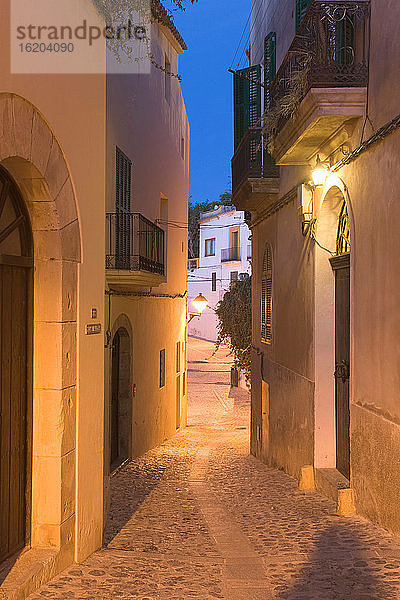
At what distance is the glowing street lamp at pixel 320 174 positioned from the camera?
28.8 ft

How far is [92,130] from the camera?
5.83 metres

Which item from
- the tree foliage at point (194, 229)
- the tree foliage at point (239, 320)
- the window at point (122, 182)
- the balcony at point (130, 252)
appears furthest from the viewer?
the tree foliage at point (194, 229)

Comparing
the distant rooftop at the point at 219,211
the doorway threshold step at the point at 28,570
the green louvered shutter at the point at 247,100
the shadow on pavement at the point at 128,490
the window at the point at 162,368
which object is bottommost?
the shadow on pavement at the point at 128,490

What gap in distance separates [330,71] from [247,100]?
23.2 ft

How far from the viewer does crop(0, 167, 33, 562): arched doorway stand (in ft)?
14.9

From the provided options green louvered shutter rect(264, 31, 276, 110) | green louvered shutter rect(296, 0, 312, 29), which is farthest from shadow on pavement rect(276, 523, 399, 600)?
green louvered shutter rect(264, 31, 276, 110)

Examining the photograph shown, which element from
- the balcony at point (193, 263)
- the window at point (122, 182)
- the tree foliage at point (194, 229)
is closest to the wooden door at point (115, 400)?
the window at point (122, 182)

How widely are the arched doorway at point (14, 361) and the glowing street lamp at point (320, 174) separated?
498cm

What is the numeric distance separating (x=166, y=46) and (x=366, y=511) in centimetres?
1350

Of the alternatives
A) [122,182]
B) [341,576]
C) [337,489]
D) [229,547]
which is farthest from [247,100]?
[341,576]

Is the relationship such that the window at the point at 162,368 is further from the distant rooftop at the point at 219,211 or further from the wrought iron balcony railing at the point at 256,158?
the distant rooftop at the point at 219,211

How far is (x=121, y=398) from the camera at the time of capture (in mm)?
13086

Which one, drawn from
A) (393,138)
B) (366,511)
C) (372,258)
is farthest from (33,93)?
(366,511)

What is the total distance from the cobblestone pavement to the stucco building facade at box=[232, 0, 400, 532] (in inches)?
21.4
